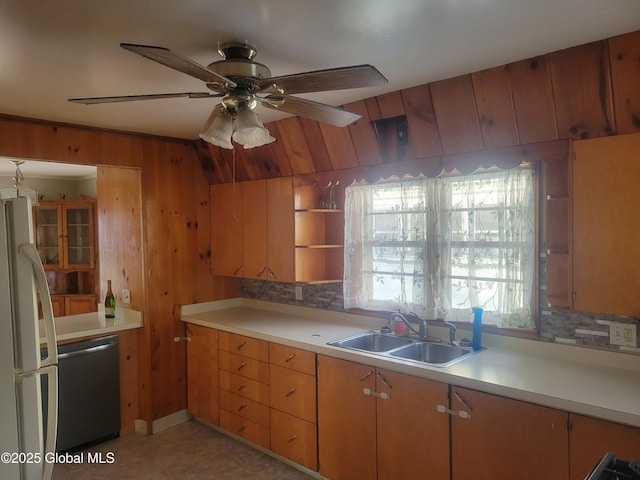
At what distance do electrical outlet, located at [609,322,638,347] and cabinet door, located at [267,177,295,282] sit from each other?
6.47 ft

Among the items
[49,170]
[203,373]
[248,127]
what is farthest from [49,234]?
[248,127]

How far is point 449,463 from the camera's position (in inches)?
83.6

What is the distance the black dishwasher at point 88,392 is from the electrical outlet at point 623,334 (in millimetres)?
3276

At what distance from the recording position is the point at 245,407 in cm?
319

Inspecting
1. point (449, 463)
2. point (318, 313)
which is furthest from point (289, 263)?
point (449, 463)

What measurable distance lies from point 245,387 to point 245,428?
306 mm

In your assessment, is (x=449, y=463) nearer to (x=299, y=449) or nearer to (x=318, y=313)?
(x=299, y=449)

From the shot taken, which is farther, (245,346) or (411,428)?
(245,346)

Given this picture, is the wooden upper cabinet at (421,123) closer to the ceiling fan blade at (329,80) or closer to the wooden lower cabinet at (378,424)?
the ceiling fan blade at (329,80)

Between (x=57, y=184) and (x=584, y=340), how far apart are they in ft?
20.7

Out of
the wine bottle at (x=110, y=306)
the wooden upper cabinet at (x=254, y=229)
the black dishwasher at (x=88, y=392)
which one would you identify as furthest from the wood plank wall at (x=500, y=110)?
the black dishwasher at (x=88, y=392)

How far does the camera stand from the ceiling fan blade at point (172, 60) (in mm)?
1257

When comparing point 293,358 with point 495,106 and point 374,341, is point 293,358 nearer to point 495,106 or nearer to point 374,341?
point 374,341

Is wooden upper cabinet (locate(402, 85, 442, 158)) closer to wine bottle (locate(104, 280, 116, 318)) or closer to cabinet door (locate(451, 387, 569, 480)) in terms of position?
cabinet door (locate(451, 387, 569, 480))
